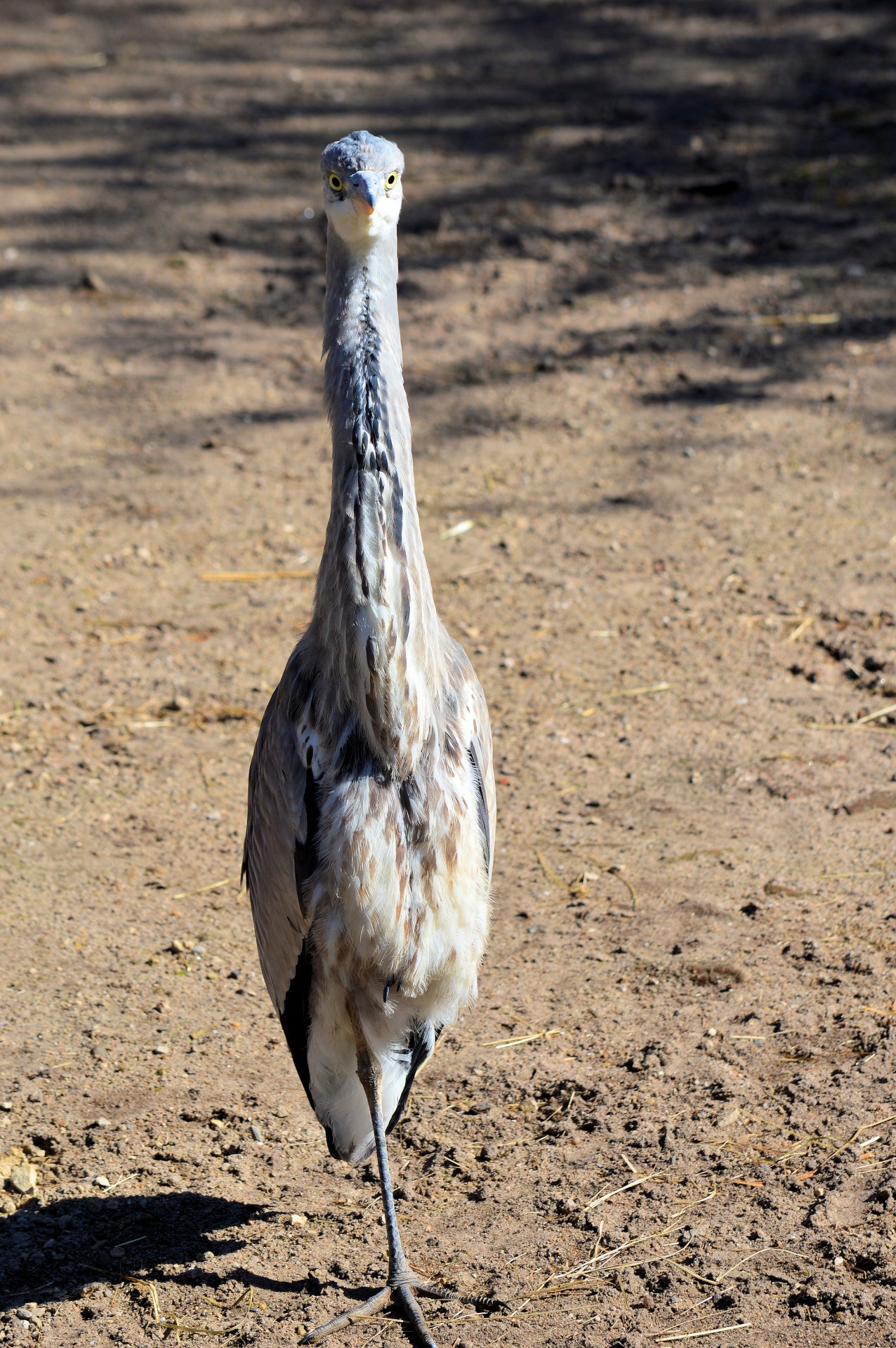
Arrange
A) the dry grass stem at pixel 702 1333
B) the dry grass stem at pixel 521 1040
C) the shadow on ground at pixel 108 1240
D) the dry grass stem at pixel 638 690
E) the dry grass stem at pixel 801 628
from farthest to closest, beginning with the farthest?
1. the dry grass stem at pixel 801 628
2. the dry grass stem at pixel 638 690
3. the dry grass stem at pixel 521 1040
4. the shadow on ground at pixel 108 1240
5. the dry grass stem at pixel 702 1333

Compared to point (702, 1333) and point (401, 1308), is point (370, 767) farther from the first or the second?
point (702, 1333)

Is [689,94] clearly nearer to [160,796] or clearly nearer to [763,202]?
[763,202]

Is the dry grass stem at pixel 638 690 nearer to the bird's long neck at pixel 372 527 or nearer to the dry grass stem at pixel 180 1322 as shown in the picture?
the bird's long neck at pixel 372 527

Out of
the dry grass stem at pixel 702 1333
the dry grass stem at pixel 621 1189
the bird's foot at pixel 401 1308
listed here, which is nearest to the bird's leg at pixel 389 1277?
the bird's foot at pixel 401 1308

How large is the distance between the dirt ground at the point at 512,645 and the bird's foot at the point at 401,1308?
0.16 ft

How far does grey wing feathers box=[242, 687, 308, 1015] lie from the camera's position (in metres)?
3.35

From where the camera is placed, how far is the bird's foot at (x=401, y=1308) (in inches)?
129

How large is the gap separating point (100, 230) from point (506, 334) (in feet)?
9.80

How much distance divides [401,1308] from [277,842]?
117cm

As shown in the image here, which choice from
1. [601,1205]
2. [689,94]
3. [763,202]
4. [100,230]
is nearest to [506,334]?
[763,202]

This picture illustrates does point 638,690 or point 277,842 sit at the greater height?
point 277,842

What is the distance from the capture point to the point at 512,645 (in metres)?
5.86

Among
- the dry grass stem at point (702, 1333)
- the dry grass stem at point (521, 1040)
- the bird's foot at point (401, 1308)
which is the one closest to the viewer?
the dry grass stem at point (702, 1333)

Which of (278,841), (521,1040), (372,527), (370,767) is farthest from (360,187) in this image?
(521,1040)
